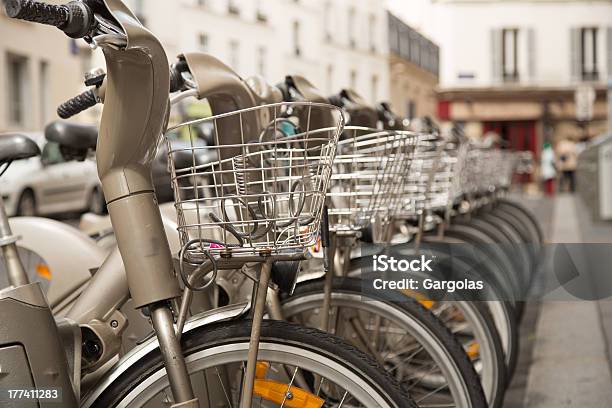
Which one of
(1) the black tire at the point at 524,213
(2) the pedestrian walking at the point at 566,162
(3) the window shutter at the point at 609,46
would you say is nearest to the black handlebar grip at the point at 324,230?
(1) the black tire at the point at 524,213

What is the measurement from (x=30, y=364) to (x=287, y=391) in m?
0.46

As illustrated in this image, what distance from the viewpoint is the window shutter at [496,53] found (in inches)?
541

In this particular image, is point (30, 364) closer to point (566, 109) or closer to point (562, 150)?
point (566, 109)

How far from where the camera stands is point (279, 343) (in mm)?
2027

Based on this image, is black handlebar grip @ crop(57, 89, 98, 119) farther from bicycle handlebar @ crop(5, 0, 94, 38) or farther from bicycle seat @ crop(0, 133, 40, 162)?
bicycle handlebar @ crop(5, 0, 94, 38)

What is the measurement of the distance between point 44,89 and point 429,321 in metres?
16.6

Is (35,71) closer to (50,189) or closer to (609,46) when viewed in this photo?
(50,189)

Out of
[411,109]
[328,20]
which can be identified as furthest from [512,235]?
[411,109]

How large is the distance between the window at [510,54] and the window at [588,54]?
30.4 inches

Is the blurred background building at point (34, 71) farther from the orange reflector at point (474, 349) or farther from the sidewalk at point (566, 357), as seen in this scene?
the orange reflector at point (474, 349)

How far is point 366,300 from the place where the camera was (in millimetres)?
2643

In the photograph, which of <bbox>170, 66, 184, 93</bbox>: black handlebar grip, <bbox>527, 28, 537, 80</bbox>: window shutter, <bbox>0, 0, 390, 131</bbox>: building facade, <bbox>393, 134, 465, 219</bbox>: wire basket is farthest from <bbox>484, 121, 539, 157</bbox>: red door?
<bbox>170, 66, 184, 93</bbox>: black handlebar grip

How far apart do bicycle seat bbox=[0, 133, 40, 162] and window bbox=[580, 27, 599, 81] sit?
257 inches

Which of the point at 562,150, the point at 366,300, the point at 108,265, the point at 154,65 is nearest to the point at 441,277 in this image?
the point at 366,300
